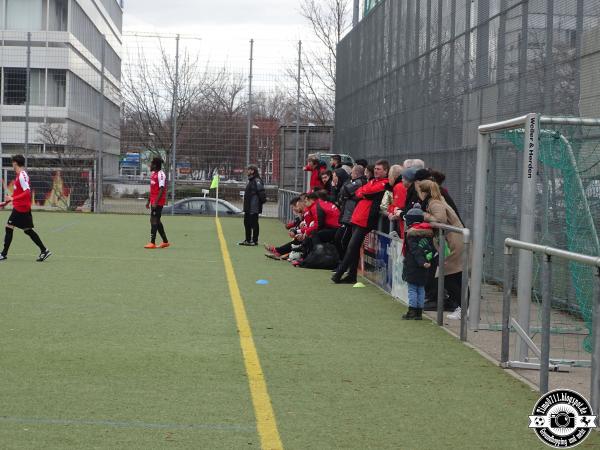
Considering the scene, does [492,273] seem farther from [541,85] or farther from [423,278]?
[541,85]

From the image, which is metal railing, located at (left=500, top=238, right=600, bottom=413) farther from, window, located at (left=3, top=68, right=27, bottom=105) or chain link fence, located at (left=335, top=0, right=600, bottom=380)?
window, located at (left=3, top=68, right=27, bottom=105)

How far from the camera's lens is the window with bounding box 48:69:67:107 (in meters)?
44.9

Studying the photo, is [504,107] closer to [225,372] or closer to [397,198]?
[397,198]

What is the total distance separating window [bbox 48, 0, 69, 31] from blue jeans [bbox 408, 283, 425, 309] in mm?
45211

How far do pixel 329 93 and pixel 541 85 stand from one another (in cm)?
3229

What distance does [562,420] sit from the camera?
5.93 meters

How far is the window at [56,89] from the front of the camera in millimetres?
44906

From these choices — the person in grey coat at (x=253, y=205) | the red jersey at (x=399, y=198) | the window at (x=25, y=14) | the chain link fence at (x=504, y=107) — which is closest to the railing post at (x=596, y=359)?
the chain link fence at (x=504, y=107)

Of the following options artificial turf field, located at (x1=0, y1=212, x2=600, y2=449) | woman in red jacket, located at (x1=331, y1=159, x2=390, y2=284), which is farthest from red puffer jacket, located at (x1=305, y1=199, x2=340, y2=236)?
artificial turf field, located at (x1=0, y1=212, x2=600, y2=449)

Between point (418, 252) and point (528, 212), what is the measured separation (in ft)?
7.61

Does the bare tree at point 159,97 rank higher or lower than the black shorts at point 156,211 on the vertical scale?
higher

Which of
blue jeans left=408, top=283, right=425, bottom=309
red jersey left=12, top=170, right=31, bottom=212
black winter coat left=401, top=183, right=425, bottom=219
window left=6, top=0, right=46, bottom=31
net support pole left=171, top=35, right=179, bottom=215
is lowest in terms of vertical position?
blue jeans left=408, top=283, right=425, bottom=309

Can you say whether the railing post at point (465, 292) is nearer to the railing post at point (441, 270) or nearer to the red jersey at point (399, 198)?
the railing post at point (441, 270)

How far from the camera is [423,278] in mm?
10562
